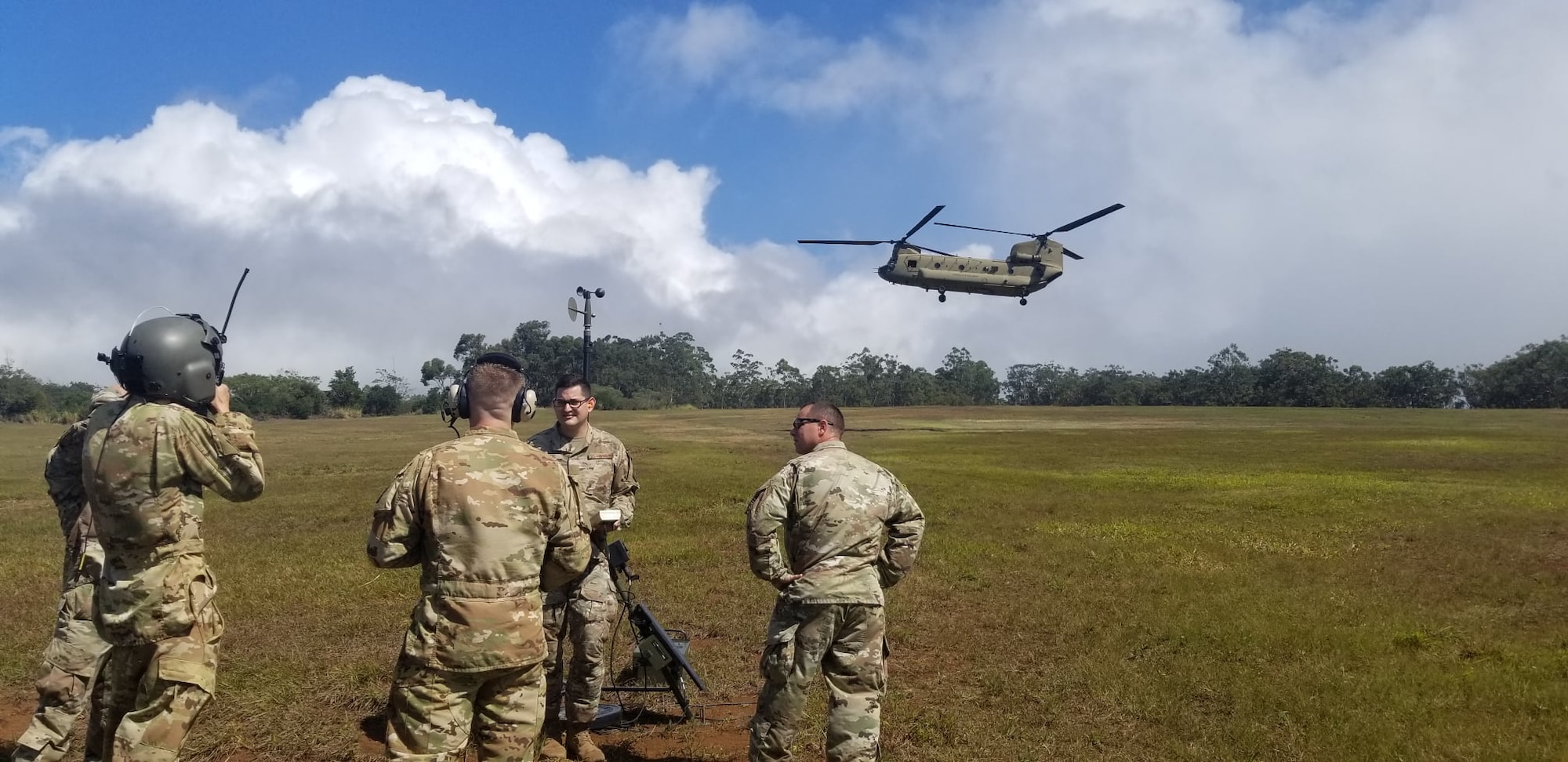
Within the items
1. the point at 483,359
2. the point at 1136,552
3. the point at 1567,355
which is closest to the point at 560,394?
the point at 483,359

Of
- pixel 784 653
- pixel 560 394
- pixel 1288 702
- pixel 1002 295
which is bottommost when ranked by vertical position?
pixel 1288 702

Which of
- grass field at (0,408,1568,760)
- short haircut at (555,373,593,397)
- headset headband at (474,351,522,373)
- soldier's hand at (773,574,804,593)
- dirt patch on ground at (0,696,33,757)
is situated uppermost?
headset headband at (474,351,522,373)

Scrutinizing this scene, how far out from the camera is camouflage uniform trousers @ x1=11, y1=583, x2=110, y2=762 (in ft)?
16.5

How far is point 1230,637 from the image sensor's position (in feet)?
32.4

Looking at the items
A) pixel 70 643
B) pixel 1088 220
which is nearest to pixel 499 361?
pixel 70 643

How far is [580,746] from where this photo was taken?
6238mm

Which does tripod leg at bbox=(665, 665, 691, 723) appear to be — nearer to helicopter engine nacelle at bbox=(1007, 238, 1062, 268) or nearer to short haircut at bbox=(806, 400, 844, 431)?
short haircut at bbox=(806, 400, 844, 431)

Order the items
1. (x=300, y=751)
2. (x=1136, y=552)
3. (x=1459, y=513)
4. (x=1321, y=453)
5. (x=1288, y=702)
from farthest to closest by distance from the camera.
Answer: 1. (x=1321, y=453)
2. (x=1459, y=513)
3. (x=1136, y=552)
4. (x=1288, y=702)
5. (x=300, y=751)

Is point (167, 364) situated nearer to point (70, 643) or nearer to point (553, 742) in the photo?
point (70, 643)

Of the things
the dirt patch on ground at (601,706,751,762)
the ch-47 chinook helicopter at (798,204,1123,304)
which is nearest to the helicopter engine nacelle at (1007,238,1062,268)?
the ch-47 chinook helicopter at (798,204,1123,304)

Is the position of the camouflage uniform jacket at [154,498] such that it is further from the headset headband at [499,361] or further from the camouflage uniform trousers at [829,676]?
the camouflage uniform trousers at [829,676]

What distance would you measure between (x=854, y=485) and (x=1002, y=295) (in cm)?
3503

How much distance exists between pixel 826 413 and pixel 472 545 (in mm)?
2290

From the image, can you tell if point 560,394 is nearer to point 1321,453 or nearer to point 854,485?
point 854,485
